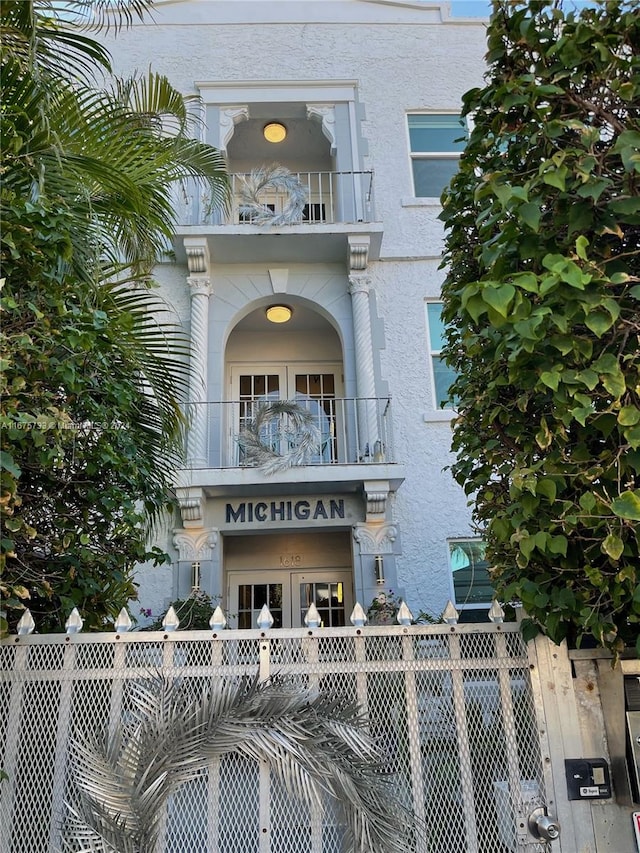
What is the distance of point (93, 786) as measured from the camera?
2.48 metres

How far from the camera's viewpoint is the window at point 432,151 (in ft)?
33.9

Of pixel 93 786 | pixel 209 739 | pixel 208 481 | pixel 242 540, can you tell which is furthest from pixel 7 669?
pixel 242 540

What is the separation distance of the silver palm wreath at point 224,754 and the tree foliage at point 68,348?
778 millimetres

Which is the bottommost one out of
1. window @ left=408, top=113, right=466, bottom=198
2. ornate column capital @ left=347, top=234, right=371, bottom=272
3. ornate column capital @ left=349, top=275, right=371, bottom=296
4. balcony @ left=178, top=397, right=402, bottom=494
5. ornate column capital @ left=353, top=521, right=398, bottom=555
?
ornate column capital @ left=353, top=521, right=398, bottom=555

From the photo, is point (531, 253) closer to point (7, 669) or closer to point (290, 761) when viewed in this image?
point (290, 761)

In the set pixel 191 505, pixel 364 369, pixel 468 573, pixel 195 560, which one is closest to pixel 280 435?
pixel 191 505

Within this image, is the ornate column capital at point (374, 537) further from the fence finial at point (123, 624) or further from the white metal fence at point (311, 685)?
the fence finial at point (123, 624)

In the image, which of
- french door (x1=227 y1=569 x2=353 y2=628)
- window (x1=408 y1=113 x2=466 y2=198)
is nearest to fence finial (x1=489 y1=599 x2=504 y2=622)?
french door (x1=227 y1=569 x2=353 y2=628)

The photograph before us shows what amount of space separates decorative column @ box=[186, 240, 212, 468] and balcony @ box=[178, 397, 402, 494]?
0.02m

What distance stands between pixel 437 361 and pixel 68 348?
6.90 metres

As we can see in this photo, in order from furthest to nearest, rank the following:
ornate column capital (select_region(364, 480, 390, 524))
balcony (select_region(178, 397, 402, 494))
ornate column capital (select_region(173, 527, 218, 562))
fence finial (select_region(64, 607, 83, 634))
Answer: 1. ornate column capital (select_region(173, 527, 218, 562))
2. ornate column capital (select_region(364, 480, 390, 524))
3. balcony (select_region(178, 397, 402, 494))
4. fence finial (select_region(64, 607, 83, 634))

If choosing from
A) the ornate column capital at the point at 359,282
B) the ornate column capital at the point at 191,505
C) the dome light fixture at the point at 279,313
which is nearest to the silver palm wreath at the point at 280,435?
the ornate column capital at the point at 191,505

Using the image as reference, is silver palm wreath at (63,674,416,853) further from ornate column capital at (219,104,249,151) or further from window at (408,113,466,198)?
ornate column capital at (219,104,249,151)

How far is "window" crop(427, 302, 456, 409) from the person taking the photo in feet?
30.4
